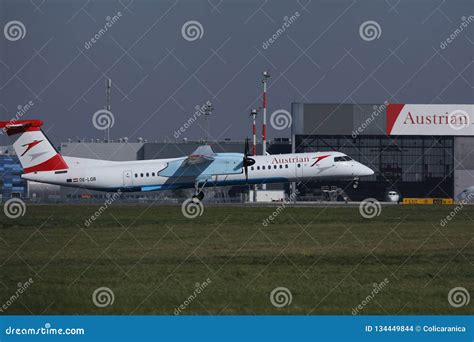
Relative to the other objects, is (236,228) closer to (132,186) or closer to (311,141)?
(132,186)

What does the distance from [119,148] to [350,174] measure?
1100 inches

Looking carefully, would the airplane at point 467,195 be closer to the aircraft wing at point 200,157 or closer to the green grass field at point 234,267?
the aircraft wing at point 200,157

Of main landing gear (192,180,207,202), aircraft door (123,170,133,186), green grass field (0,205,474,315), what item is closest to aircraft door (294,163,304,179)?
main landing gear (192,180,207,202)

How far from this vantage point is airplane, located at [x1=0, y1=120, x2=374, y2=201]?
5091 cm

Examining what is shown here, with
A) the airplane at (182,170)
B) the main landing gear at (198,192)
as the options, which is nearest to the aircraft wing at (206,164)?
the airplane at (182,170)

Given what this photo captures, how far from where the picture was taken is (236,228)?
3050 cm

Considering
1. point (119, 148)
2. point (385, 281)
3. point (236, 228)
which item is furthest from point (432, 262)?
point (119, 148)

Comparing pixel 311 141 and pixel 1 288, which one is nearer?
pixel 1 288

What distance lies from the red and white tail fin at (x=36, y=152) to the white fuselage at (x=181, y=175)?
0.88m

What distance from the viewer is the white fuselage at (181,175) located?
52281 millimetres

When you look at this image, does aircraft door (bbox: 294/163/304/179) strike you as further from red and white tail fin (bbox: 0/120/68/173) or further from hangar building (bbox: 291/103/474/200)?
hangar building (bbox: 291/103/474/200)

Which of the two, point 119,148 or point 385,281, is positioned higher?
point 119,148

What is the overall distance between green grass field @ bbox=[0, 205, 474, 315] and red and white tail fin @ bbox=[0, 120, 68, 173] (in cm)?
1889

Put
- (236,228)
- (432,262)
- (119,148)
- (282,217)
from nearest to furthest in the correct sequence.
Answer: (432,262), (236,228), (282,217), (119,148)
